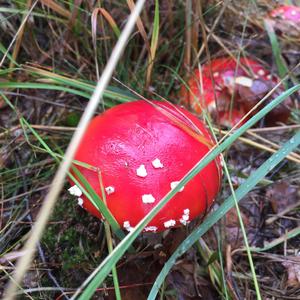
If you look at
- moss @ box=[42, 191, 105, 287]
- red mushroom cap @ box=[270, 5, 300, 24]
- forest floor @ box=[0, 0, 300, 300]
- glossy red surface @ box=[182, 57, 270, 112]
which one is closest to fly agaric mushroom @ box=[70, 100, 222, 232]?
forest floor @ box=[0, 0, 300, 300]

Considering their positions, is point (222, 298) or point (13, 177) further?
point (13, 177)

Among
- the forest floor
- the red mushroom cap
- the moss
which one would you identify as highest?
the red mushroom cap

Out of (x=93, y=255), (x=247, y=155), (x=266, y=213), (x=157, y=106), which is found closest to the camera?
(x=157, y=106)

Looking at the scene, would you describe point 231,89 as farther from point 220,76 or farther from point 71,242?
point 71,242

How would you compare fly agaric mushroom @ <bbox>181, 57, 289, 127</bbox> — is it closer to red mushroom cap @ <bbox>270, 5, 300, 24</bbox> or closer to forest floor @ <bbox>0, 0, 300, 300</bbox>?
forest floor @ <bbox>0, 0, 300, 300</bbox>

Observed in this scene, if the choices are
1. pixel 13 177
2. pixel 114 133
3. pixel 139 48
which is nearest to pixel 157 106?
pixel 114 133

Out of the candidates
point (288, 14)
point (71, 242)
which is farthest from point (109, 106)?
point (288, 14)

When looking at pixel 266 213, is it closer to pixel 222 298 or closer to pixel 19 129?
pixel 222 298

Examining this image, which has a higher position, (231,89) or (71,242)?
(231,89)
